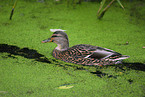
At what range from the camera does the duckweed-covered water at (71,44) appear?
2.38 metres

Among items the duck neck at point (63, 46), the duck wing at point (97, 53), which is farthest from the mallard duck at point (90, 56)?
the duck neck at point (63, 46)

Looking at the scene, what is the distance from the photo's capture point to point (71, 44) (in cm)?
354

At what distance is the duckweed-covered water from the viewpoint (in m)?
2.38

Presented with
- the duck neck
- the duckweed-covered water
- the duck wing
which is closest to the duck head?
the duck neck

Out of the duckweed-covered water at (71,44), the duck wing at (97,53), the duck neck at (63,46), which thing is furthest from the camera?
the duck neck at (63,46)

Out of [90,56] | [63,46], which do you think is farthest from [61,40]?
[90,56]

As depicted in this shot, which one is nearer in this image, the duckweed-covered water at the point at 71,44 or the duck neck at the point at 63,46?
the duckweed-covered water at the point at 71,44

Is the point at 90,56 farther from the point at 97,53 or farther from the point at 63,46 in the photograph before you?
the point at 63,46

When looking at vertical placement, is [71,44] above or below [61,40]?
below

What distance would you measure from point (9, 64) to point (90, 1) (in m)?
3.16

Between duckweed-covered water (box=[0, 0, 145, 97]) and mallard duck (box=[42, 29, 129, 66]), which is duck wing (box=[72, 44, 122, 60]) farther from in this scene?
duckweed-covered water (box=[0, 0, 145, 97])

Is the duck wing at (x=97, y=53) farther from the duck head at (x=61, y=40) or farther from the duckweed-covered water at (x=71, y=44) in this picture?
the duck head at (x=61, y=40)

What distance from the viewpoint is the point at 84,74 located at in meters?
2.68

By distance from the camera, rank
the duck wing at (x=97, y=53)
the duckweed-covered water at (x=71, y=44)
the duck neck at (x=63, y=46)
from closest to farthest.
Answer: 1. the duckweed-covered water at (x=71, y=44)
2. the duck wing at (x=97, y=53)
3. the duck neck at (x=63, y=46)
